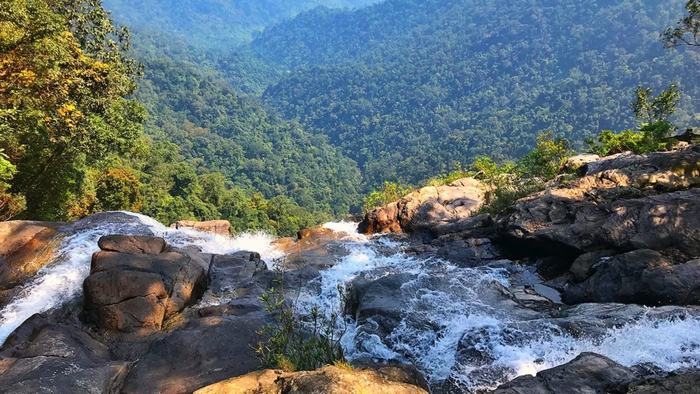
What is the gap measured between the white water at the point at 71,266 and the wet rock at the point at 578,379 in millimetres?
9897

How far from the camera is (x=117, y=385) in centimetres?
724

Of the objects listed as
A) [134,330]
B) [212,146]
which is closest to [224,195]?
[134,330]

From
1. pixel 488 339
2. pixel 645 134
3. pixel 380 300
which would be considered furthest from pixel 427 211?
pixel 488 339

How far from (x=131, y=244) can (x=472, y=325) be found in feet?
29.1

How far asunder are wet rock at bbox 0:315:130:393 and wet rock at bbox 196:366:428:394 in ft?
7.21

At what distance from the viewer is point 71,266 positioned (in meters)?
11.8

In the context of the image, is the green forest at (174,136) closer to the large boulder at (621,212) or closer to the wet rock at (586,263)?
the large boulder at (621,212)

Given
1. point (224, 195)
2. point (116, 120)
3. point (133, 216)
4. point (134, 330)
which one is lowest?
point (224, 195)

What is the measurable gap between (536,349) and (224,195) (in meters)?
69.6

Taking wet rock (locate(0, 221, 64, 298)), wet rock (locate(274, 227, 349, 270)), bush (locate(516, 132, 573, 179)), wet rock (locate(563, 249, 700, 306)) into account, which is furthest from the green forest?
wet rock (locate(563, 249, 700, 306))

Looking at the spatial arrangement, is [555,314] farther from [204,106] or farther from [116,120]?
[204,106]

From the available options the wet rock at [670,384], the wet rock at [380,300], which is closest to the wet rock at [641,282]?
the wet rock at [380,300]

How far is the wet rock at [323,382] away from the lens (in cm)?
564

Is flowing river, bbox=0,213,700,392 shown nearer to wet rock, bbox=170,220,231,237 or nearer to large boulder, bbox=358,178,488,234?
large boulder, bbox=358,178,488,234
